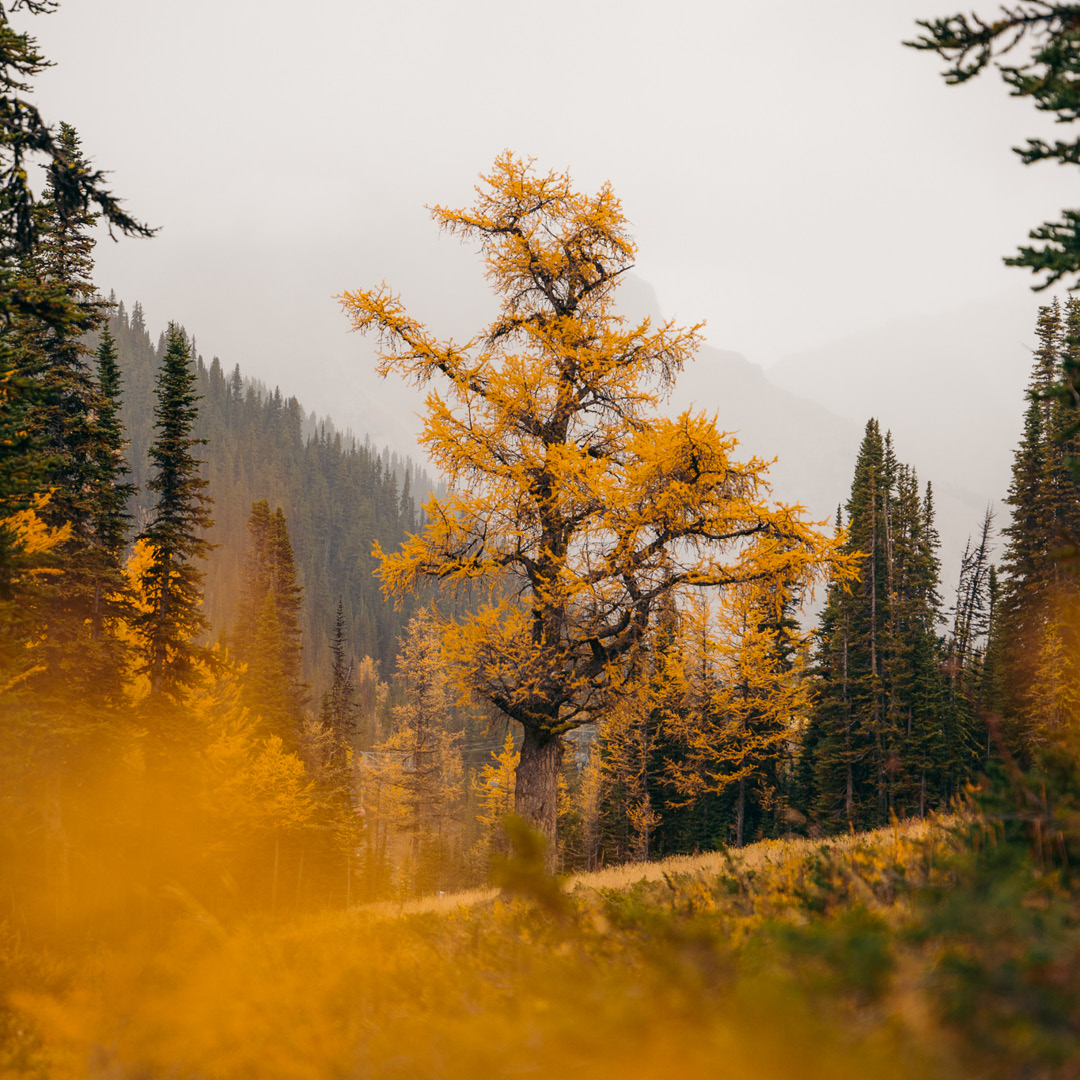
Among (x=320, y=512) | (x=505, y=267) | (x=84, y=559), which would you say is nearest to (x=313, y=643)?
(x=320, y=512)

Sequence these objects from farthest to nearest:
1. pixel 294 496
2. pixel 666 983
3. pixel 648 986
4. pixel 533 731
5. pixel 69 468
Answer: pixel 294 496, pixel 69 468, pixel 533 731, pixel 648 986, pixel 666 983

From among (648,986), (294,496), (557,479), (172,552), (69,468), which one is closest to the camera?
(648,986)

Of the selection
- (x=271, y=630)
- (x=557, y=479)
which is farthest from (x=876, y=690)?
(x=271, y=630)

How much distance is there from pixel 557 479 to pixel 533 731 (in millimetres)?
4022

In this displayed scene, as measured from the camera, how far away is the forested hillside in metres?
135

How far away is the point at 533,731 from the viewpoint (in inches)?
430

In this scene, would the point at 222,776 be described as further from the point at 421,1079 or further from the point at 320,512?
the point at 320,512

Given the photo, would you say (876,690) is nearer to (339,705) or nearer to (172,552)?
(339,705)

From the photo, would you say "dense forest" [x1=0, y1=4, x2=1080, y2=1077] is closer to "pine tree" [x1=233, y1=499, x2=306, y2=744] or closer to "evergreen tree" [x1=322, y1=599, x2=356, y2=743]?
"pine tree" [x1=233, y1=499, x2=306, y2=744]

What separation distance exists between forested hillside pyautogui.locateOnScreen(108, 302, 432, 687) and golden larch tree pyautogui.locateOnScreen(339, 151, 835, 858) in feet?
389

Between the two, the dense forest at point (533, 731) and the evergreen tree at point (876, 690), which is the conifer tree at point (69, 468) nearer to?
the dense forest at point (533, 731)

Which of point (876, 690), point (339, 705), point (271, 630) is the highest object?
point (271, 630)

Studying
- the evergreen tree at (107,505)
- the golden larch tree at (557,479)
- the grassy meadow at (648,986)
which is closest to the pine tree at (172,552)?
the evergreen tree at (107,505)

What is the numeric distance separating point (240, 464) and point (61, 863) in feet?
490
